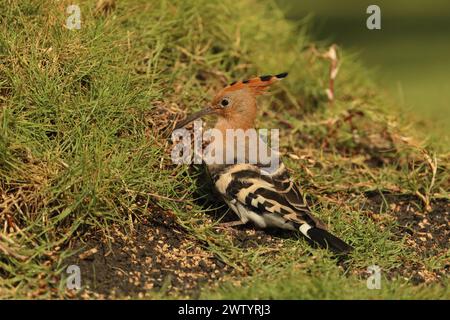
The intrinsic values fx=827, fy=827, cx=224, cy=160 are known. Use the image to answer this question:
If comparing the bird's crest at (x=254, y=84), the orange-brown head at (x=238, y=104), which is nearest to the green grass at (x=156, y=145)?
the orange-brown head at (x=238, y=104)

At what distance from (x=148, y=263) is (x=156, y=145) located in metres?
0.90

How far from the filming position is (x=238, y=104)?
540cm

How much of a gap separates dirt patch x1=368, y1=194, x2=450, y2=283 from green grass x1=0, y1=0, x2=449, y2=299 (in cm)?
6

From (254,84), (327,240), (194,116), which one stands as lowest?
(327,240)

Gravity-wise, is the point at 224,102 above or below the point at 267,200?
above

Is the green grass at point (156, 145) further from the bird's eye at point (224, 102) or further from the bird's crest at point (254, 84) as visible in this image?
the bird's crest at point (254, 84)

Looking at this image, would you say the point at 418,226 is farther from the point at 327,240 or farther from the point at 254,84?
→ the point at 254,84

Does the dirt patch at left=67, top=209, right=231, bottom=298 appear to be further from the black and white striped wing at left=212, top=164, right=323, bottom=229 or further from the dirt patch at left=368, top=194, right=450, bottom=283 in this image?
the dirt patch at left=368, top=194, right=450, bottom=283

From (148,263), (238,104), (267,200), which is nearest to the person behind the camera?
(148,263)

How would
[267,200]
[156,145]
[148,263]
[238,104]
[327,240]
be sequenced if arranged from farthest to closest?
[238,104] → [156,145] → [267,200] → [327,240] → [148,263]

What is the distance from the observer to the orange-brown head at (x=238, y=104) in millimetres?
5395

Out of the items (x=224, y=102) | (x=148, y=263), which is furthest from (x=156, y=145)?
(x=148, y=263)

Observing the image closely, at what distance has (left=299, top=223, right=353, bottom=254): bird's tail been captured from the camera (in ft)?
15.4

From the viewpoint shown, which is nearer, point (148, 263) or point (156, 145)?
point (148, 263)
